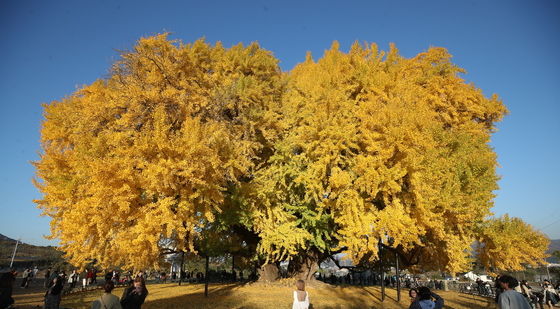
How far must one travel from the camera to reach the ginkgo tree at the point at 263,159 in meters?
10.0

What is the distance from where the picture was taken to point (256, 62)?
15.9m

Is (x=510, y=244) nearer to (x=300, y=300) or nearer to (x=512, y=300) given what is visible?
(x=512, y=300)

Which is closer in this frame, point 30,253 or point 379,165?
point 379,165

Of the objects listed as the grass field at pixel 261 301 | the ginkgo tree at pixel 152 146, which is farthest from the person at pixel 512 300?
the ginkgo tree at pixel 152 146

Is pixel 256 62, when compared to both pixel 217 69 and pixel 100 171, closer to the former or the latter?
pixel 217 69

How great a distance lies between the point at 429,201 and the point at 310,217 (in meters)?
4.83

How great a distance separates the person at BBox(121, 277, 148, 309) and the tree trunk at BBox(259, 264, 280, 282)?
12543mm

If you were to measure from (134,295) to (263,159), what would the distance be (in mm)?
10794

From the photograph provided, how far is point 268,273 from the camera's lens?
17.5m

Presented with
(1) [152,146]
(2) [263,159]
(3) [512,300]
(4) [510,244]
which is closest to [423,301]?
(3) [512,300]

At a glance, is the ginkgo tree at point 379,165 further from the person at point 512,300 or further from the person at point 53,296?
the person at point 53,296

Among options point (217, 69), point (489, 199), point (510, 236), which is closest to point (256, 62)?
point (217, 69)

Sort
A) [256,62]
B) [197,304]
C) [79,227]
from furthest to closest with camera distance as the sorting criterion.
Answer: [256,62] < [197,304] < [79,227]

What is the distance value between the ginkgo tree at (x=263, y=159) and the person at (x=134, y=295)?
3664 mm
